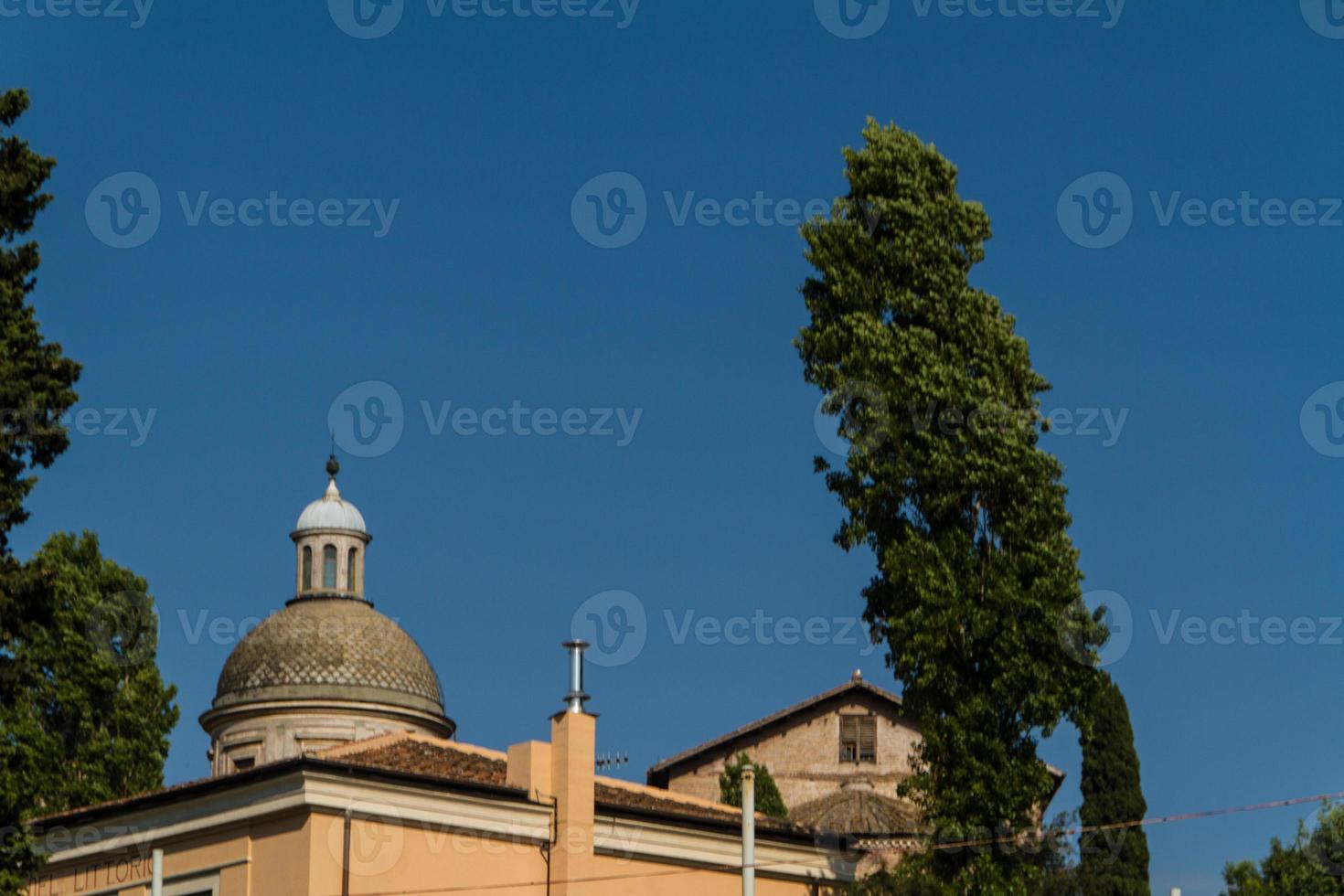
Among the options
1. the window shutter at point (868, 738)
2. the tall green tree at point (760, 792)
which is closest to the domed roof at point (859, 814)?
the tall green tree at point (760, 792)

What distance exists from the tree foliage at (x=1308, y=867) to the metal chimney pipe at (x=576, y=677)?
67.8 ft

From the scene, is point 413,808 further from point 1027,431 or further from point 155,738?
point 155,738

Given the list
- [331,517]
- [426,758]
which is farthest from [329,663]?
[426,758]

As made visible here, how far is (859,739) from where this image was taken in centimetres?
5109

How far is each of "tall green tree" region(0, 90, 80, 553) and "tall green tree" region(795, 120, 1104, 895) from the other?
12927mm

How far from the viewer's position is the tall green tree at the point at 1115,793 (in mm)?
42156

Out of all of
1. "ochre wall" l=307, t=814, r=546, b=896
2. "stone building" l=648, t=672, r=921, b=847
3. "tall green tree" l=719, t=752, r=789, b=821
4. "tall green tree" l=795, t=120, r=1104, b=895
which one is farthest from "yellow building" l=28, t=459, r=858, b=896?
"stone building" l=648, t=672, r=921, b=847

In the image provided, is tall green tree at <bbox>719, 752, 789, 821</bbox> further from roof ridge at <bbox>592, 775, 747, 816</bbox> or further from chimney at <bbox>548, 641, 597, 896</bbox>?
chimney at <bbox>548, 641, 597, 896</bbox>

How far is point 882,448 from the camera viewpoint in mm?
33844

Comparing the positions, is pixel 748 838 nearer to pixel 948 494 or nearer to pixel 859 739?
pixel 948 494

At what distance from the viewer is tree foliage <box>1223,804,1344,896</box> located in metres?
47.4

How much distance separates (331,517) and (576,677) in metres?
20.1

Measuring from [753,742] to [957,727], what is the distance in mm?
19832

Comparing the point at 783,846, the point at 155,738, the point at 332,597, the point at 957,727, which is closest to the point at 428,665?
the point at 332,597
